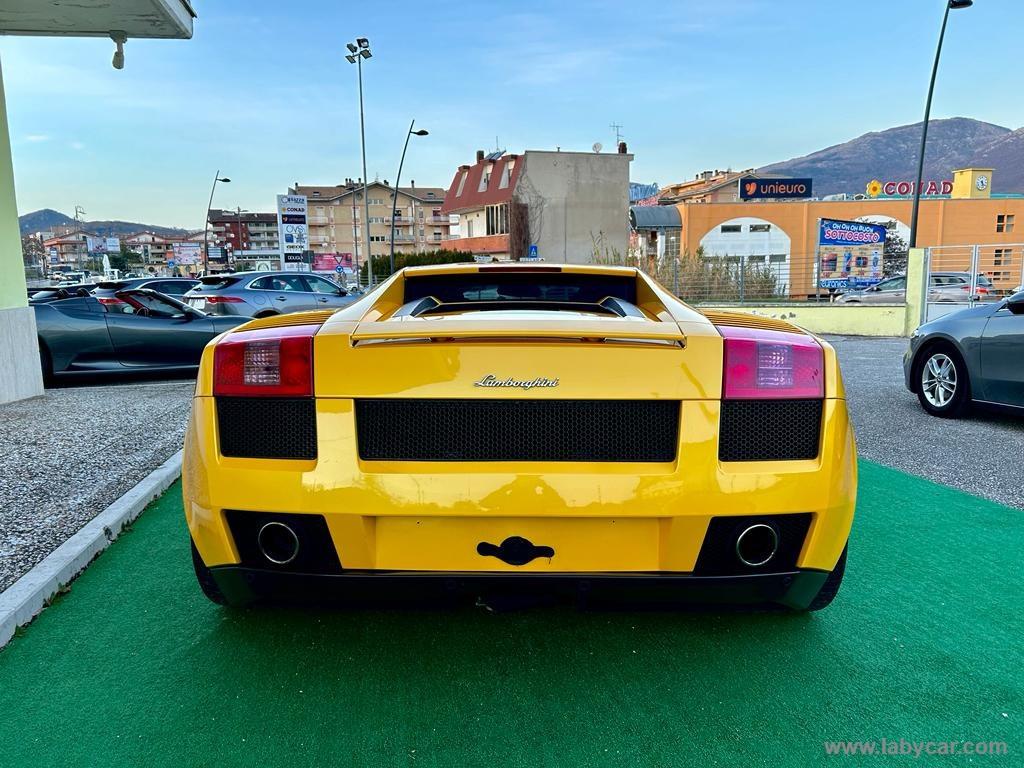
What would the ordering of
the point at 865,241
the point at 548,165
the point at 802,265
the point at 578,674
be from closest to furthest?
the point at 578,674, the point at 802,265, the point at 865,241, the point at 548,165

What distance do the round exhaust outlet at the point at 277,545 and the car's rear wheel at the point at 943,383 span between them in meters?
6.05

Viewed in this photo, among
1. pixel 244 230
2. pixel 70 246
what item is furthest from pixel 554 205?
pixel 70 246

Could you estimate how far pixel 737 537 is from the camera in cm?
197

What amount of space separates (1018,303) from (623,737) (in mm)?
5449

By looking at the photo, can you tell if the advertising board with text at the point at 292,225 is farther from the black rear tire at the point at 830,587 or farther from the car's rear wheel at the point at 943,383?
the black rear tire at the point at 830,587

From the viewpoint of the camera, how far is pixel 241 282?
42.4 feet

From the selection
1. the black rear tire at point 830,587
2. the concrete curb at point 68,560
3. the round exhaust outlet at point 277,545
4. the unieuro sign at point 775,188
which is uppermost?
the unieuro sign at point 775,188

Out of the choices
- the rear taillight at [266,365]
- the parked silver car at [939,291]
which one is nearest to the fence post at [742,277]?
the parked silver car at [939,291]

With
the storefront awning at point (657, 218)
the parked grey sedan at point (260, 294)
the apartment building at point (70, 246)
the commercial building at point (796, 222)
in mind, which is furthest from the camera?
the apartment building at point (70, 246)

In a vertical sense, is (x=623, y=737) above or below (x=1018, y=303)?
below

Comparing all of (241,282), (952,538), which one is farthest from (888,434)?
(241,282)

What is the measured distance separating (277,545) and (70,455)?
3.71 m

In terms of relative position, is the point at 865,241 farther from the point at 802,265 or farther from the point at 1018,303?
the point at 1018,303

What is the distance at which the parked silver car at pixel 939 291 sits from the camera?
1638cm
